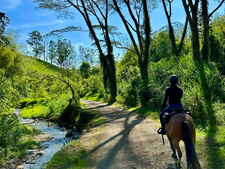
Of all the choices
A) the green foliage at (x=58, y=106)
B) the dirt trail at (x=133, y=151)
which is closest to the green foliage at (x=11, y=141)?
the dirt trail at (x=133, y=151)

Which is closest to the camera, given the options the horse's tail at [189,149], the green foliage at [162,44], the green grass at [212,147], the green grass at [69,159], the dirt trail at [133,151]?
the horse's tail at [189,149]

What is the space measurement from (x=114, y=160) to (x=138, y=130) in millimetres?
3071

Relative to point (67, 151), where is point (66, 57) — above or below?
above

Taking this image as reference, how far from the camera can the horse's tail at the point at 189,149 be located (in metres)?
3.26

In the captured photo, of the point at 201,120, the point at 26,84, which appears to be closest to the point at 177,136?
the point at 201,120

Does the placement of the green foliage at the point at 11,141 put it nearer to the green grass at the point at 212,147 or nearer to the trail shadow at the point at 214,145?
the green grass at the point at 212,147

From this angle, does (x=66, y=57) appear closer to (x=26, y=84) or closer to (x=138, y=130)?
(x=26, y=84)

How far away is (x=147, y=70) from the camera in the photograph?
15.4 metres

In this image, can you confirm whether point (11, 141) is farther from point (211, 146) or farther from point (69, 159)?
point (211, 146)

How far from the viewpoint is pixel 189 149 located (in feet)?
10.9

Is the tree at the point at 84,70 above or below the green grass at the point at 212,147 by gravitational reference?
above

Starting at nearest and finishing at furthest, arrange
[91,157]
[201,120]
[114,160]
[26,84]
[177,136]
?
[177,136] < [114,160] < [91,157] < [201,120] < [26,84]

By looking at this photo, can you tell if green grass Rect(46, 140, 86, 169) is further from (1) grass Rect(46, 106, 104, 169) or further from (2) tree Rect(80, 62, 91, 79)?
(2) tree Rect(80, 62, 91, 79)

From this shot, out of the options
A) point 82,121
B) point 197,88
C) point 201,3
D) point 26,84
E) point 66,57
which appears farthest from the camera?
point 26,84
